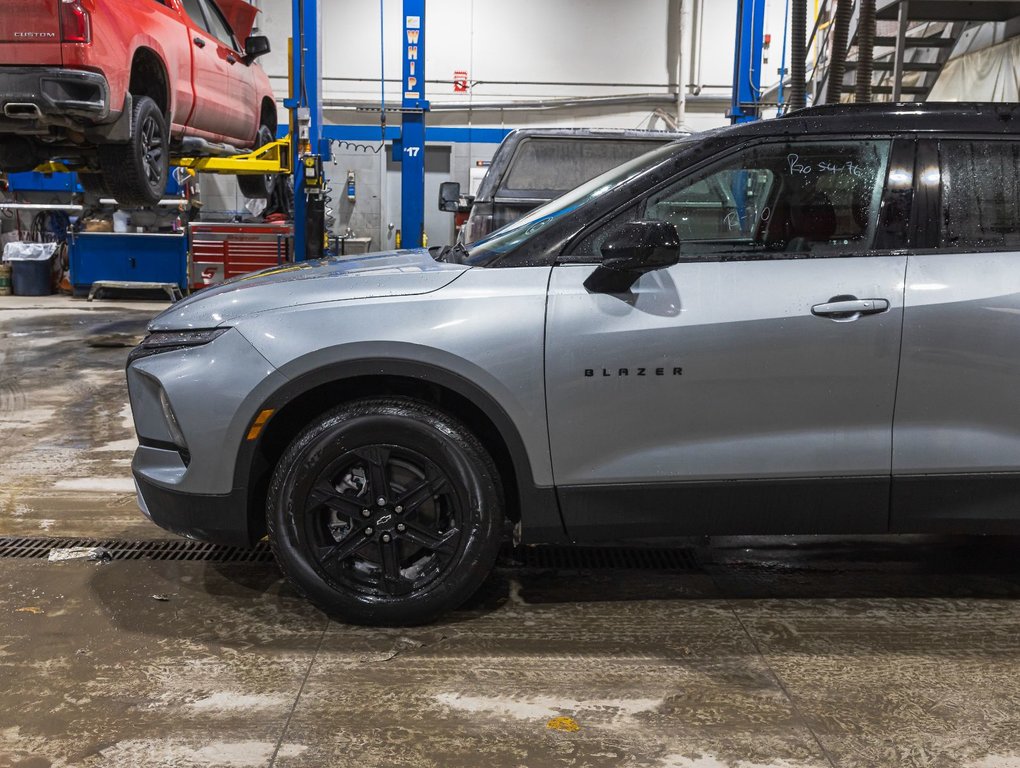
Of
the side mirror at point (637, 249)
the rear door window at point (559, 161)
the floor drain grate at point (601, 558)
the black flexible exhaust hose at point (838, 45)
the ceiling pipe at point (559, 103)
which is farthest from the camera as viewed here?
the ceiling pipe at point (559, 103)

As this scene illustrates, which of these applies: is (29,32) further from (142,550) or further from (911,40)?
(911,40)

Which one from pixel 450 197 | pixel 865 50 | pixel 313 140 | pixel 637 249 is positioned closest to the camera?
pixel 637 249

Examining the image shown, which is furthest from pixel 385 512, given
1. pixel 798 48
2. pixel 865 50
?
pixel 798 48

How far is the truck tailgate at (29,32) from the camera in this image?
5938 millimetres

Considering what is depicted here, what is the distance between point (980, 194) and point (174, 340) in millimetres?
2662

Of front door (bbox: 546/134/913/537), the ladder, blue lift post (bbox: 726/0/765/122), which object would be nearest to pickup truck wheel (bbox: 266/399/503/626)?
front door (bbox: 546/134/913/537)

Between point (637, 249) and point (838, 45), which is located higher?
point (838, 45)

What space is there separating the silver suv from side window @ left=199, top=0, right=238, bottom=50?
22.0ft

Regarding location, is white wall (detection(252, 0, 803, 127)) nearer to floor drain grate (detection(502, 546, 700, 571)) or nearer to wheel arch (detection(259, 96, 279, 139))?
wheel arch (detection(259, 96, 279, 139))

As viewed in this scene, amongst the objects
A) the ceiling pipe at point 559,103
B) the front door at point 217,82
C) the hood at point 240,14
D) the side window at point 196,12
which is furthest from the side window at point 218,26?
the ceiling pipe at point 559,103

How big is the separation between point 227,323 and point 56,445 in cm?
312

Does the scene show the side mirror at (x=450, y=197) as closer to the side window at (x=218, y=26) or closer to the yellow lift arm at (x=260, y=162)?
the side window at (x=218, y=26)

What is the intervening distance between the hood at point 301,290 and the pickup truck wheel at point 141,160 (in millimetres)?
4401

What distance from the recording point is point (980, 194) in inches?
118
